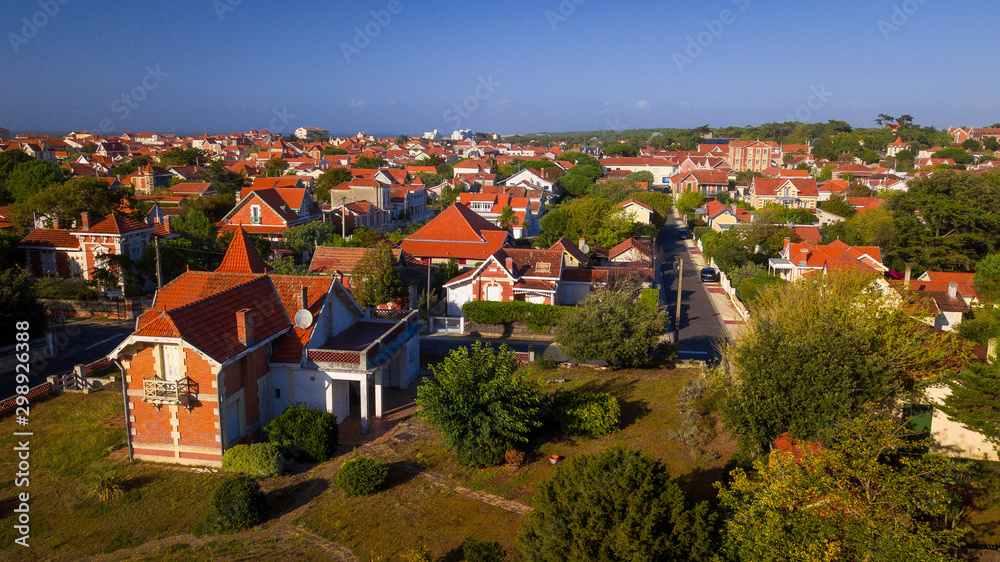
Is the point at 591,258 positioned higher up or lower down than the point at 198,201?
lower down

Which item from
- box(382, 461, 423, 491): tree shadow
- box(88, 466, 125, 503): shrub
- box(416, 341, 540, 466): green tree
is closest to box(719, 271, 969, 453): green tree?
box(416, 341, 540, 466): green tree

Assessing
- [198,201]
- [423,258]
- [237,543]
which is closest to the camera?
[237,543]

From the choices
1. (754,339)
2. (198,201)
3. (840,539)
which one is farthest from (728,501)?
(198,201)

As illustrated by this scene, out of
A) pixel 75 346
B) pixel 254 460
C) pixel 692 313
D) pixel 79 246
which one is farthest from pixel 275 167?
pixel 254 460

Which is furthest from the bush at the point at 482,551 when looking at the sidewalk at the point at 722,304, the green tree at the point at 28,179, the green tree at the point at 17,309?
the green tree at the point at 28,179

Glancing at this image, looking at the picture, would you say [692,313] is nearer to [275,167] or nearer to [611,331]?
[611,331]

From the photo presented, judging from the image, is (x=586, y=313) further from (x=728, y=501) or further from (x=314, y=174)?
(x=314, y=174)
